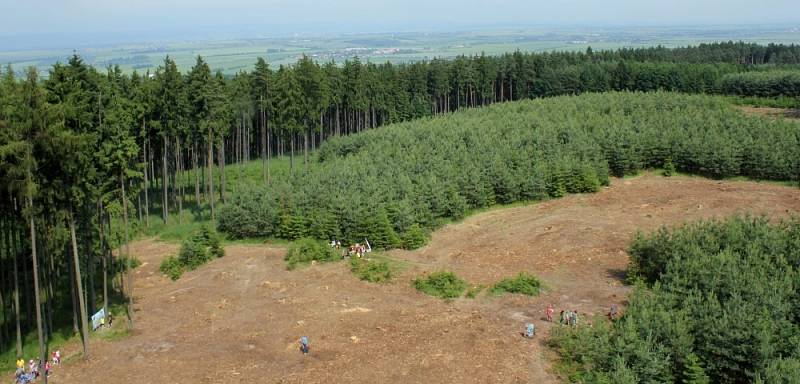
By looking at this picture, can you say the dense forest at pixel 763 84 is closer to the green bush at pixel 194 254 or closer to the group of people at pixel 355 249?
the group of people at pixel 355 249

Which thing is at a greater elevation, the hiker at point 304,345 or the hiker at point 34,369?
the hiker at point 304,345

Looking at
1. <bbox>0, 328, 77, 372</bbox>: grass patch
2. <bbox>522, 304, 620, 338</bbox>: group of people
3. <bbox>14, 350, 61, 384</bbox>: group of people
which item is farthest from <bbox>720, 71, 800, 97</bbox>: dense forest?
<bbox>14, 350, 61, 384</bbox>: group of people

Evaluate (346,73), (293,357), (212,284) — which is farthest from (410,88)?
(293,357)

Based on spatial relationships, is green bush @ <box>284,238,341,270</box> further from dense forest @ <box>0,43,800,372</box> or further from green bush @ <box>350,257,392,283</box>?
dense forest @ <box>0,43,800,372</box>

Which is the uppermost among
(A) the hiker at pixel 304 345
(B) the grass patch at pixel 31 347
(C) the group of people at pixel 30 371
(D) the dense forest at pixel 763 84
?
(D) the dense forest at pixel 763 84

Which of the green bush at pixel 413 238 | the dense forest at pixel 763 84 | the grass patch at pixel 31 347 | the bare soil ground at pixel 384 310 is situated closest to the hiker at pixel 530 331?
the bare soil ground at pixel 384 310

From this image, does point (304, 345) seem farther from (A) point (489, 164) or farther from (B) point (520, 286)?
(A) point (489, 164)

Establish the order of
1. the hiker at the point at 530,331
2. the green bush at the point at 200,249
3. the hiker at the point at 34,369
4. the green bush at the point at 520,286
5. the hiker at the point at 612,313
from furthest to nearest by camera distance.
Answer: the green bush at the point at 200,249 → the green bush at the point at 520,286 → the hiker at the point at 612,313 → the hiker at the point at 530,331 → the hiker at the point at 34,369
